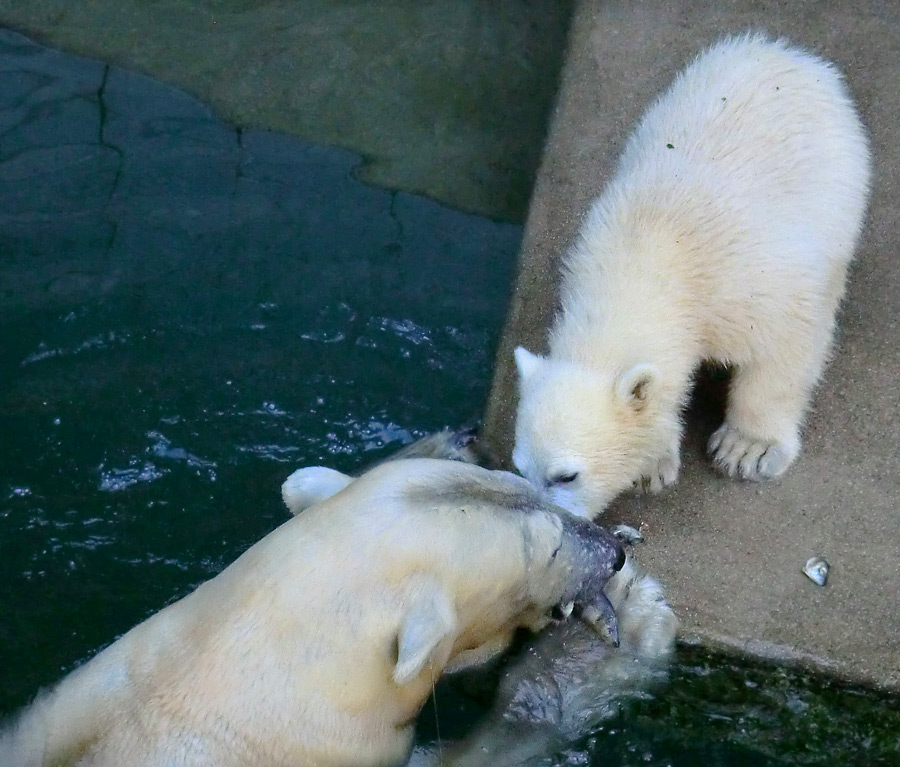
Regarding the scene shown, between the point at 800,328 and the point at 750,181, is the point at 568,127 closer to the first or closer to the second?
the point at 750,181

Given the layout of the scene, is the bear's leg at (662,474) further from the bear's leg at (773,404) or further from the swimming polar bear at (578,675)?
the swimming polar bear at (578,675)

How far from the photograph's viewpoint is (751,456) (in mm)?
3168

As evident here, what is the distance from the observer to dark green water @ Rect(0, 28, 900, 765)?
285cm

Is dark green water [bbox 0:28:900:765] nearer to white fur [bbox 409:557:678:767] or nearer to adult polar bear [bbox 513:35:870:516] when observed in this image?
white fur [bbox 409:557:678:767]

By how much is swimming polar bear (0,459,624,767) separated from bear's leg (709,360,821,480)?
41.4 inches

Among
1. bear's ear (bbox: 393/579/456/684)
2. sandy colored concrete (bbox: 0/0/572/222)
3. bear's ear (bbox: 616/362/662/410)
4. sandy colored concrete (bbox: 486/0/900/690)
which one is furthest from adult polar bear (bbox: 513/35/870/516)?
sandy colored concrete (bbox: 0/0/572/222)

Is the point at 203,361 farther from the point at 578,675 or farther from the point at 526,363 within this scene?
the point at 578,675

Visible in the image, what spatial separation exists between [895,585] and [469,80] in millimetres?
3233

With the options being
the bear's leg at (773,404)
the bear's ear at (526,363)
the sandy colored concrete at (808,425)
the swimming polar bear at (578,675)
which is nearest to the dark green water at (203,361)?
the swimming polar bear at (578,675)

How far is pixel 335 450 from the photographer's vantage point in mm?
3689

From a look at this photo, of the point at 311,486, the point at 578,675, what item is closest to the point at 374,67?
the point at 311,486

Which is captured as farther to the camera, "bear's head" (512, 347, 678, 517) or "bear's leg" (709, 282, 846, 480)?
"bear's leg" (709, 282, 846, 480)

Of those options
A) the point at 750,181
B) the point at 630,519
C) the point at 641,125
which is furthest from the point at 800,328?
the point at 641,125

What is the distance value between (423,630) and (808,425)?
1.67 meters
